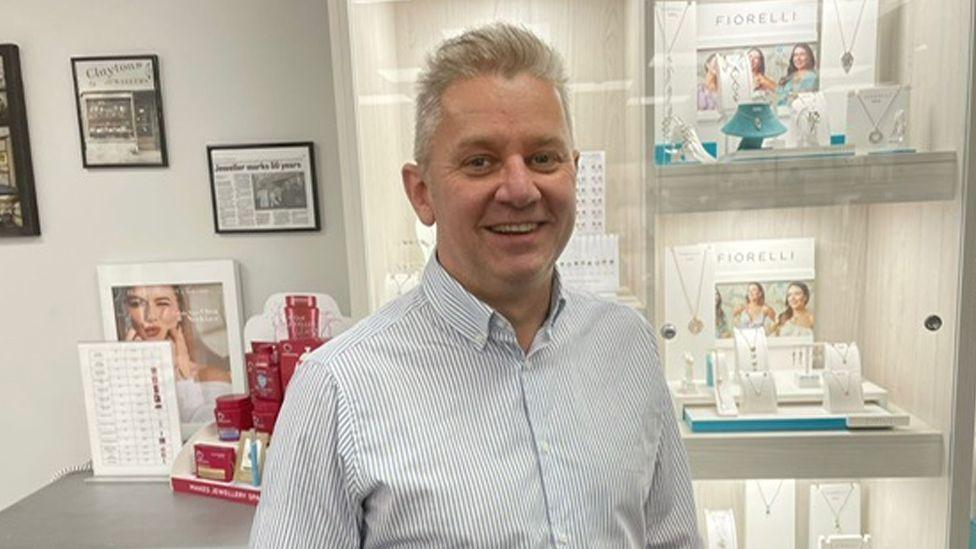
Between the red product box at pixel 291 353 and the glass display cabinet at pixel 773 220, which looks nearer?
the glass display cabinet at pixel 773 220

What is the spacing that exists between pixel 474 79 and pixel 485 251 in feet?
0.77

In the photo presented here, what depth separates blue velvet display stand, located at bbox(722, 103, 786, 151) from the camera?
1.67m

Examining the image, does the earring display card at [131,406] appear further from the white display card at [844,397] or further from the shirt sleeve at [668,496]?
the white display card at [844,397]

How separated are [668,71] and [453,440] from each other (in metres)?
1.13

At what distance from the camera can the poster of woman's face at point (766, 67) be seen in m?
1.74

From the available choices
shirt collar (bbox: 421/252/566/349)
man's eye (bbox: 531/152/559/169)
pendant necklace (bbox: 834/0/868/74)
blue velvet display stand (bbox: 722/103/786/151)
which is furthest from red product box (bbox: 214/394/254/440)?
pendant necklace (bbox: 834/0/868/74)

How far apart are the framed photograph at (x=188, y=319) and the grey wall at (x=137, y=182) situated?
0.05m

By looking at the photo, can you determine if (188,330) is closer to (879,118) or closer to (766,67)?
(766,67)

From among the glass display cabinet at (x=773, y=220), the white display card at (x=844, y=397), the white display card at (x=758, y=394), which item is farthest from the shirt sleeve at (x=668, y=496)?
the white display card at (x=844, y=397)

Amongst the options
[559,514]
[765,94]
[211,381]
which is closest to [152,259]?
[211,381]

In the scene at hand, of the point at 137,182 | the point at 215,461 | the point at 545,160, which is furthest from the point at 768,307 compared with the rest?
the point at 137,182

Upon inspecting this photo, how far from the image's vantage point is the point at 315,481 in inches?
37.0

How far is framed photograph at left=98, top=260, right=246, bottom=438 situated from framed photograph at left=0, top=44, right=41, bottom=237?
27 centimetres

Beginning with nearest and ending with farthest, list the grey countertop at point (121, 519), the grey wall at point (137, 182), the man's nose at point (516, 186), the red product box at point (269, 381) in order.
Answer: the man's nose at point (516, 186) → the grey countertop at point (121, 519) → the red product box at point (269, 381) → the grey wall at point (137, 182)
